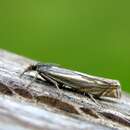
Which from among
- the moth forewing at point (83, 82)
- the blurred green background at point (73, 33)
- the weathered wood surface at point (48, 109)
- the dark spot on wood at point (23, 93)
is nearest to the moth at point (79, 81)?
the moth forewing at point (83, 82)

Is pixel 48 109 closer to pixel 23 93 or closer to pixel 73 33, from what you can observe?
pixel 23 93

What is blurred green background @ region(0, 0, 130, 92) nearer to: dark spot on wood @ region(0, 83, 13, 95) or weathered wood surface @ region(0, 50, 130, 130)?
weathered wood surface @ region(0, 50, 130, 130)

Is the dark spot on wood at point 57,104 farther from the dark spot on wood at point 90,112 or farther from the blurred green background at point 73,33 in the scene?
the blurred green background at point 73,33

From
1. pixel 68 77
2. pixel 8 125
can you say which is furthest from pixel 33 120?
pixel 68 77

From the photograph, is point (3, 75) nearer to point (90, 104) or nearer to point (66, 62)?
point (90, 104)

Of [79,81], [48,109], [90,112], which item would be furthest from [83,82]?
[48,109]

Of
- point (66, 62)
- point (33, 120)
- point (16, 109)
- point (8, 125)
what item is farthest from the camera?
point (66, 62)
